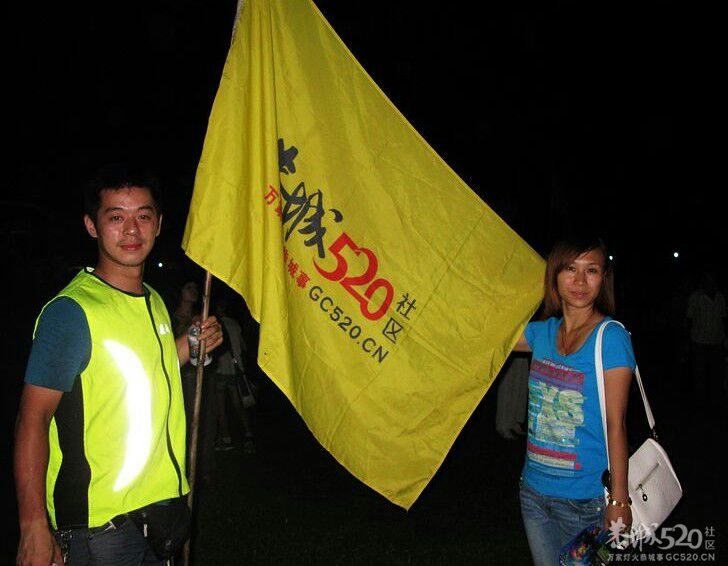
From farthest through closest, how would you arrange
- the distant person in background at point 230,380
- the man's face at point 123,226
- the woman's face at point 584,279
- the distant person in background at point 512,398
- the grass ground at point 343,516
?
1. the distant person in background at point 512,398
2. the distant person in background at point 230,380
3. the grass ground at point 343,516
4. the woman's face at point 584,279
5. the man's face at point 123,226

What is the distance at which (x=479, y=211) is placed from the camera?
334cm

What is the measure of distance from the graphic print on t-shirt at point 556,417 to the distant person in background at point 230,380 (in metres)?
5.18

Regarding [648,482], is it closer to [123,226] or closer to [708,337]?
[123,226]

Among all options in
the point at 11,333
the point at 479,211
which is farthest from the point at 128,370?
the point at 11,333

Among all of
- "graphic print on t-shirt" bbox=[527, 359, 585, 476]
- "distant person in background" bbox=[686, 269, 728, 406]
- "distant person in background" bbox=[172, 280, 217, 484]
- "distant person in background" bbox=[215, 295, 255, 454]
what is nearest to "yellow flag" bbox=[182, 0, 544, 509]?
"graphic print on t-shirt" bbox=[527, 359, 585, 476]

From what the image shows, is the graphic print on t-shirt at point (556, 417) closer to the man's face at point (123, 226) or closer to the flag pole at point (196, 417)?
the flag pole at point (196, 417)

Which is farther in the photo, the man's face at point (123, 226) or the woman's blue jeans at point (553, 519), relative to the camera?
the woman's blue jeans at point (553, 519)

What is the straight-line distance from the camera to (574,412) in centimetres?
294

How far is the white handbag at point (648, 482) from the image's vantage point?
9.25 ft

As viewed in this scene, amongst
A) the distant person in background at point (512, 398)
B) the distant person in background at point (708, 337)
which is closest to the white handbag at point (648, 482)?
the distant person in background at point (512, 398)

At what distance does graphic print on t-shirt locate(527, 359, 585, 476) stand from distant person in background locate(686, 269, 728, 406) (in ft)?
28.2

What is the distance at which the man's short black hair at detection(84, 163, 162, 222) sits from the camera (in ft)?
8.82

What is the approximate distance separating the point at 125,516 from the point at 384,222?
5.37 feet

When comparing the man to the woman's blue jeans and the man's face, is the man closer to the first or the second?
the man's face
